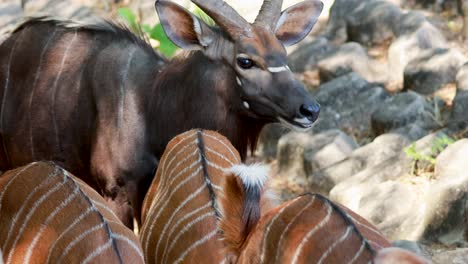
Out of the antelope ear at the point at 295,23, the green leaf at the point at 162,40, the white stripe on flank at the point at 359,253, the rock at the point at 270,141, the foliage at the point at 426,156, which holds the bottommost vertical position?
the rock at the point at 270,141

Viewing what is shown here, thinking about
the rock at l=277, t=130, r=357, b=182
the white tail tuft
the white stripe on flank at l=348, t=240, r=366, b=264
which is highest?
the white tail tuft

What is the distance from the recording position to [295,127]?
16.9ft

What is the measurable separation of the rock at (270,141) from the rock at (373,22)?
1.73m

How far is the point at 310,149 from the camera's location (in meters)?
8.20

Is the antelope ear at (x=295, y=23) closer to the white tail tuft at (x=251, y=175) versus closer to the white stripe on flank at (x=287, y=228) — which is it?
the white tail tuft at (x=251, y=175)

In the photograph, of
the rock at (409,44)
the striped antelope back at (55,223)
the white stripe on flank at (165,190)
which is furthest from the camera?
the rock at (409,44)

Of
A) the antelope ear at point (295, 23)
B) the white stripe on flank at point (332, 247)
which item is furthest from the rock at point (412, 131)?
the white stripe on flank at point (332, 247)

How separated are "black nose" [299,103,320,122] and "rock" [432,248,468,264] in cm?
103

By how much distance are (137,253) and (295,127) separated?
6.45 ft

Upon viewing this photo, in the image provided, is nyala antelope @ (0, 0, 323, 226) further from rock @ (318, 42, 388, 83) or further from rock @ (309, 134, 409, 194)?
rock @ (318, 42, 388, 83)

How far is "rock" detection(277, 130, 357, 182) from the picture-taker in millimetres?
7984

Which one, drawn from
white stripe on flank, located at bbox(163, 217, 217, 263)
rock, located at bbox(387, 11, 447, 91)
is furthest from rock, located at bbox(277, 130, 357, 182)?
white stripe on flank, located at bbox(163, 217, 217, 263)

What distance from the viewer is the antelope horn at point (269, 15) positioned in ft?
18.0

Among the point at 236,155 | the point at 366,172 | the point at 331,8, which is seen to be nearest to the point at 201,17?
the point at 236,155
